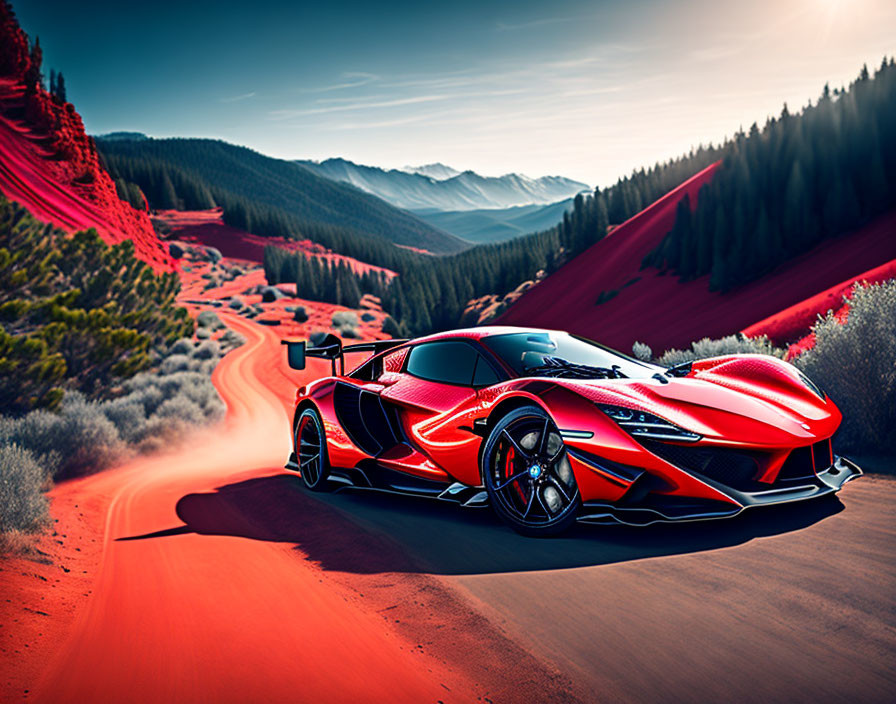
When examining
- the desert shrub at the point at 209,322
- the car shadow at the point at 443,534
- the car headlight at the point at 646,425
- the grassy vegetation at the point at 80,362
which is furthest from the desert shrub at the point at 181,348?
the car headlight at the point at 646,425

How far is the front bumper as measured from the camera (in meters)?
4.26

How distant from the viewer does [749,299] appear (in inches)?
1580

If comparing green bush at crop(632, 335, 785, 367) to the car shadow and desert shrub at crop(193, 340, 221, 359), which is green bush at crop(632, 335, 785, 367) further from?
desert shrub at crop(193, 340, 221, 359)

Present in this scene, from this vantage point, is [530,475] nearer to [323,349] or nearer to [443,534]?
[443,534]

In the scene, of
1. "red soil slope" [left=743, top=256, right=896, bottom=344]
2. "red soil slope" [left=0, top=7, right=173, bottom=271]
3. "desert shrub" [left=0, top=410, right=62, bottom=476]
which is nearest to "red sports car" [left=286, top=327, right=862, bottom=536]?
"desert shrub" [left=0, top=410, right=62, bottom=476]

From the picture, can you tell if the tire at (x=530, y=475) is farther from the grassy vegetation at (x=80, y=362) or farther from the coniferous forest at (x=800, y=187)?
the coniferous forest at (x=800, y=187)

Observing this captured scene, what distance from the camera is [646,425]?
4.46 m

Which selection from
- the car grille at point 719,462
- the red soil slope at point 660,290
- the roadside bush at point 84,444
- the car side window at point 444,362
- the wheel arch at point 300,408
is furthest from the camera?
the red soil slope at point 660,290

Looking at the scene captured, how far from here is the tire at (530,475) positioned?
4.83 metres

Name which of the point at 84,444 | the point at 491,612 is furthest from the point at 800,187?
the point at 491,612

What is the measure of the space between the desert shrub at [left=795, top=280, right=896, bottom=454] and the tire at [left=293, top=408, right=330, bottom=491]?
5597 mm

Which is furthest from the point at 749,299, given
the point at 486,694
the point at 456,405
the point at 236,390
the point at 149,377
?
the point at 486,694

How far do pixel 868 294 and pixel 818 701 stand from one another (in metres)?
6.98

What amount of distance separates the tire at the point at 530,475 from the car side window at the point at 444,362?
0.83 m
